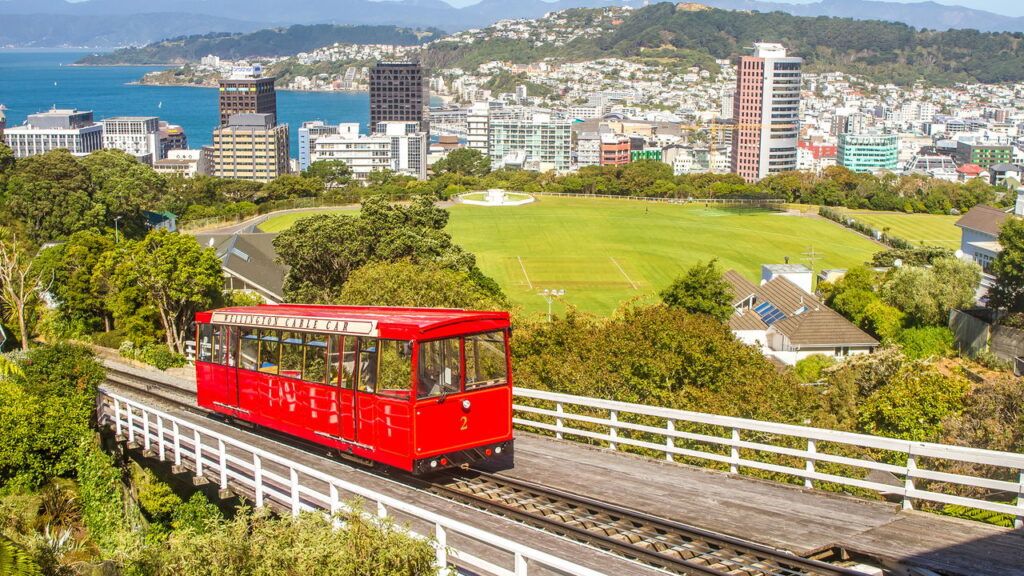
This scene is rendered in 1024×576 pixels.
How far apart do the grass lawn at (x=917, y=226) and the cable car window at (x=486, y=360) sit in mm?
85440

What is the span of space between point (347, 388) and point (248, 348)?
3.28 meters

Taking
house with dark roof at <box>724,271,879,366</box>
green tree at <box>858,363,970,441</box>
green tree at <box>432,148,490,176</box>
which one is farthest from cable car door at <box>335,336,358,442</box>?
green tree at <box>432,148,490,176</box>

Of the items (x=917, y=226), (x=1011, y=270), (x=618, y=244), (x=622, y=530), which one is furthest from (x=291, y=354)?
(x=917, y=226)

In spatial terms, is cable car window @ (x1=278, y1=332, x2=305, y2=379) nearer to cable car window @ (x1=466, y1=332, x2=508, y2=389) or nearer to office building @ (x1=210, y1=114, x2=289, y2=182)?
cable car window @ (x1=466, y1=332, x2=508, y2=389)

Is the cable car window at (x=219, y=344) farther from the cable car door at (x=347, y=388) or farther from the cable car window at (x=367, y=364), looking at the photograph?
the cable car window at (x=367, y=364)

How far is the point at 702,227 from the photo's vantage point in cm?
9875

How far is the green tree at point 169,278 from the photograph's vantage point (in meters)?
35.3

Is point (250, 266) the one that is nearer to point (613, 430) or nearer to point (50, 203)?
point (50, 203)

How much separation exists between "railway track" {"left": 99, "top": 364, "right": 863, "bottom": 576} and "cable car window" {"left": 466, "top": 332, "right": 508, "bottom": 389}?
133 centimetres

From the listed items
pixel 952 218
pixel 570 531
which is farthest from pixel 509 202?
pixel 570 531

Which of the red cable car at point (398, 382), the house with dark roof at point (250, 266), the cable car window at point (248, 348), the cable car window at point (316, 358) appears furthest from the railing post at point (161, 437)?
the house with dark roof at point (250, 266)

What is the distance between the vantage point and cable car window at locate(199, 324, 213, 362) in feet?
58.3

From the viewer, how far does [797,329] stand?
47312 mm

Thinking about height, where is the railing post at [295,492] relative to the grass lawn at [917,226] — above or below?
above
